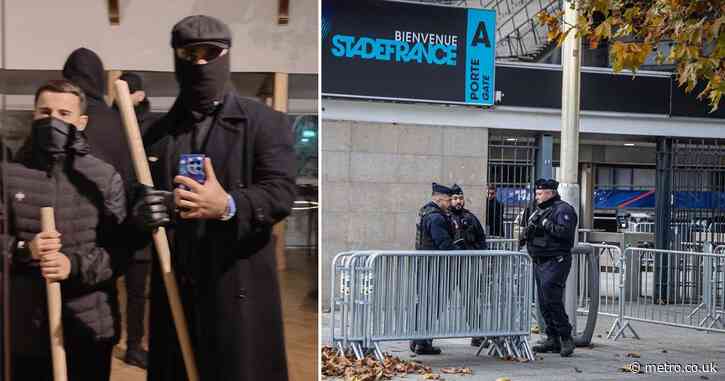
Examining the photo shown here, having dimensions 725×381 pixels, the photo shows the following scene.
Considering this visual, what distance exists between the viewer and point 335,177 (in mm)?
14305

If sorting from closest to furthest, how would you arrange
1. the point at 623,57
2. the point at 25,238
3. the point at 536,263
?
the point at 25,238 < the point at 623,57 < the point at 536,263

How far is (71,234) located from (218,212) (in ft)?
1.55

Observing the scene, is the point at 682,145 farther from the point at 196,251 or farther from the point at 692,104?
the point at 196,251

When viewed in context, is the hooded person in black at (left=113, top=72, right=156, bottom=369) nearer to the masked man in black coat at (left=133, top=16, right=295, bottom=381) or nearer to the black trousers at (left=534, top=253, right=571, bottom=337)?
the masked man in black coat at (left=133, top=16, right=295, bottom=381)

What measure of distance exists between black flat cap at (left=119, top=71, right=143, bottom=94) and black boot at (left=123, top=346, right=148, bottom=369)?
852 mm

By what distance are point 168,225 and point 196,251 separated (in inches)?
5.0

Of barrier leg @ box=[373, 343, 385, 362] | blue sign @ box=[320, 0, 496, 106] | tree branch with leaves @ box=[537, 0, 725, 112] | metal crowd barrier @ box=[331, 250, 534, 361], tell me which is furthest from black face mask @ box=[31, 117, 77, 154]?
blue sign @ box=[320, 0, 496, 106]

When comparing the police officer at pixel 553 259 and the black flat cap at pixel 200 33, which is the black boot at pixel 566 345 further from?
the black flat cap at pixel 200 33

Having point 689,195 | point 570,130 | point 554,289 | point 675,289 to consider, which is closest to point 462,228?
point 554,289

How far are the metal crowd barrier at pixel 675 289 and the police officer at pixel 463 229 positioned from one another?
3401 millimetres

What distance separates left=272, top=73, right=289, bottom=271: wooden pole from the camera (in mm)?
3578

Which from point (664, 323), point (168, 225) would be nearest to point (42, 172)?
point (168, 225)

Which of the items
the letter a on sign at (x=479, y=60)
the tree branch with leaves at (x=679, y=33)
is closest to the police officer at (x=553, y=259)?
the tree branch with leaves at (x=679, y=33)

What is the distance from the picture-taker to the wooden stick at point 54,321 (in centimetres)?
335
